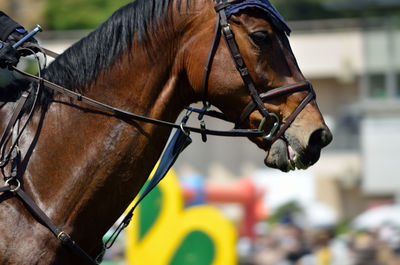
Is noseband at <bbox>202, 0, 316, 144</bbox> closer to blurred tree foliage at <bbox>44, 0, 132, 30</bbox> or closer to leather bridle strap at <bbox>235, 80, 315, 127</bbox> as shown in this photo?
leather bridle strap at <bbox>235, 80, 315, 127</bbox>

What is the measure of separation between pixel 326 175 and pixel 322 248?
15.4 m

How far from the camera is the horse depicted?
3.17 metres

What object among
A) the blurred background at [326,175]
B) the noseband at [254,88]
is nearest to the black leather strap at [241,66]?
the noseband at [254,88]

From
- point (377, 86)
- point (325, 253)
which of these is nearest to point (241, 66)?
point (325, 253)

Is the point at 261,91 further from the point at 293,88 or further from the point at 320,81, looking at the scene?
the point at 320,81

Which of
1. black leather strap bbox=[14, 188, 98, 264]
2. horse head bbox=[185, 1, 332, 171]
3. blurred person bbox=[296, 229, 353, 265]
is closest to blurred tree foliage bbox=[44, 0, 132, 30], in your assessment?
blurred person bbox=[296, 229, 353, 265]

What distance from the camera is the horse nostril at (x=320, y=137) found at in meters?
3.12

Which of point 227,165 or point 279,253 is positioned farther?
point 227,165

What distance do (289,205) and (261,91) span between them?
17795 mm

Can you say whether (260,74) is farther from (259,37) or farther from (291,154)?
(291,154)

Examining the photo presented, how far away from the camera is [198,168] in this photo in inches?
1048

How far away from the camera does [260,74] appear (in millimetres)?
3197

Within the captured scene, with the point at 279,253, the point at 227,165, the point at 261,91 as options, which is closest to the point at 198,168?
the point at 227,165

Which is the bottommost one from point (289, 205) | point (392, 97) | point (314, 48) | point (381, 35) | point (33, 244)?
point (289, 205)
